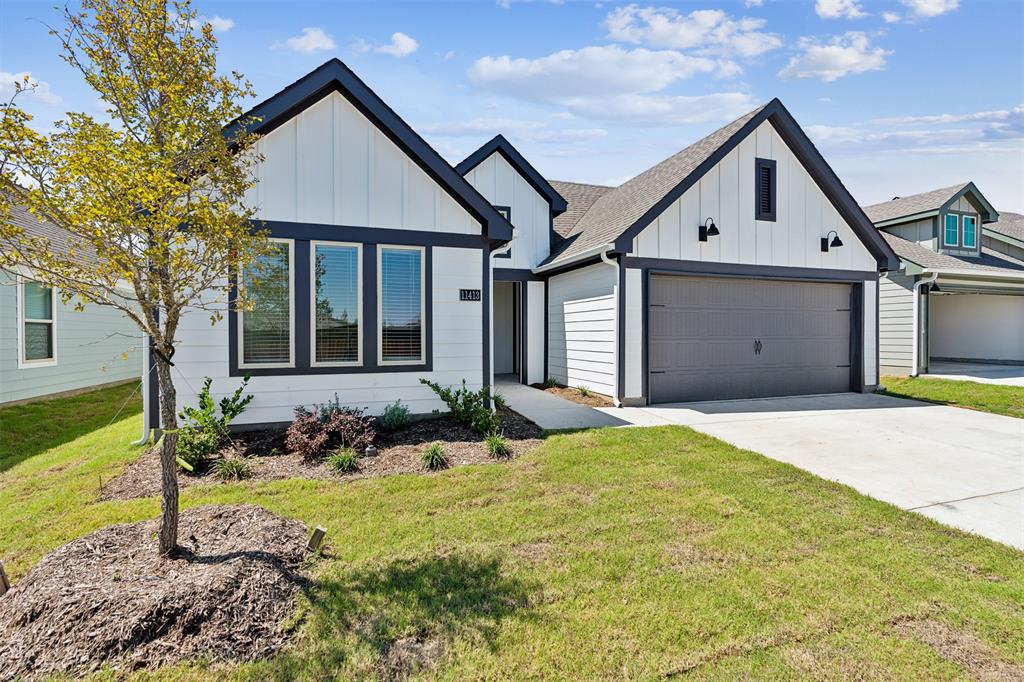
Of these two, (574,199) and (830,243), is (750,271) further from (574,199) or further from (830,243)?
(574,199)

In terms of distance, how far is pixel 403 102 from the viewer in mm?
7793

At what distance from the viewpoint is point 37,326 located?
9516 mm

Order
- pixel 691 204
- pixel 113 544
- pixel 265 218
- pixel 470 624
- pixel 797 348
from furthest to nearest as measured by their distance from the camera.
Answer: pixel 797 348
pixel 691 204
pixel 265 218
pixel 113 544
pixel 470 624

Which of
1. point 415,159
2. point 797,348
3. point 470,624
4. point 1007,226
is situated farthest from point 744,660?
point 1007,226

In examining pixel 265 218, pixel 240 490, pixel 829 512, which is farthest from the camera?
pixel 265 218

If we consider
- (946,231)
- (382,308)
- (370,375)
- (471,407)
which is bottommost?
(471,407)

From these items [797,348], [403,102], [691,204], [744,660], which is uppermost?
[403,102]

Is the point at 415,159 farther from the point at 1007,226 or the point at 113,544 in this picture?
the point at 1007,226

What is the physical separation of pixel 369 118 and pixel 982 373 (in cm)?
1781

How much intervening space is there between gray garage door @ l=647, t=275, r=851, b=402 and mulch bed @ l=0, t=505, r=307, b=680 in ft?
25.6

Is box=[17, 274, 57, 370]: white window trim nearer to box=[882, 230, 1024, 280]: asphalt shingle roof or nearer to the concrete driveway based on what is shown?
the concrete driveway

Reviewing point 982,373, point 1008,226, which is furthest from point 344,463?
point 1008,226

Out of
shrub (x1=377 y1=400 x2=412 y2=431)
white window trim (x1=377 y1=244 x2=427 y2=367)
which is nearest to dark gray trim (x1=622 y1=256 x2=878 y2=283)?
white window trim (x1=377 y1=244 x2=427 y2=367)

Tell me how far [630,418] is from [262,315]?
577cm
